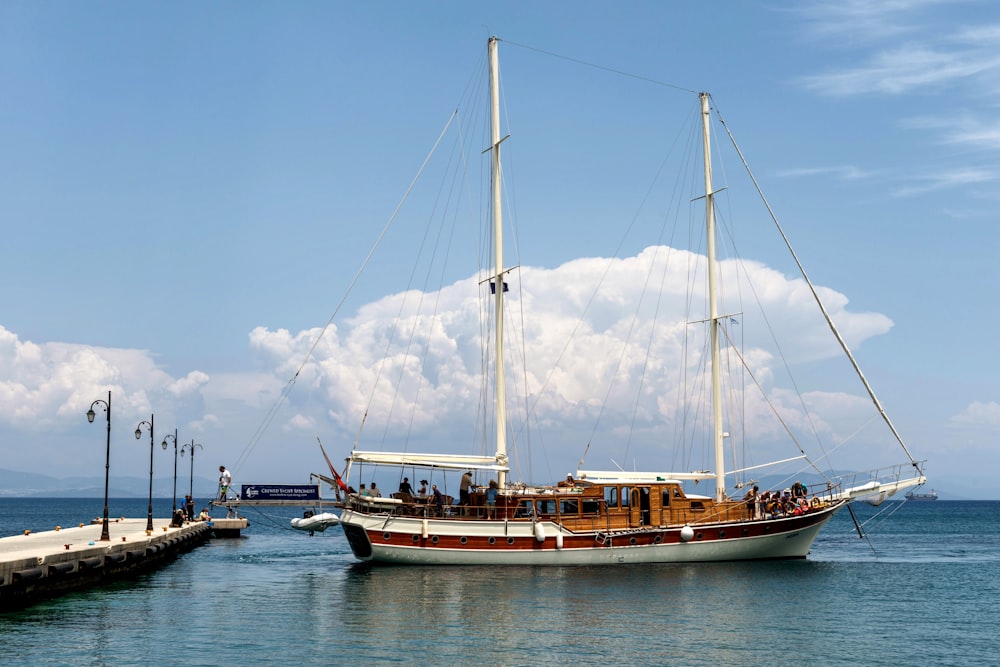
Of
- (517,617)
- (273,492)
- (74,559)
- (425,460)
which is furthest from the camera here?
(273,492)

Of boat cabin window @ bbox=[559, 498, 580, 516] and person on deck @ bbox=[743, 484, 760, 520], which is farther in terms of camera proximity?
person on deck @ bbox=[743, 484, 760, 520]

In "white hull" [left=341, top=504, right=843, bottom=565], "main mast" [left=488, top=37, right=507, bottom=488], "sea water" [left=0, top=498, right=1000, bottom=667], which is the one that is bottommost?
"sea water" [left=0, top=498, right=1000, bottom=667]

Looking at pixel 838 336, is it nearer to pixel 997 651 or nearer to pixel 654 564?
pixel 654 564

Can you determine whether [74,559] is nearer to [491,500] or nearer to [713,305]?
[491,500]

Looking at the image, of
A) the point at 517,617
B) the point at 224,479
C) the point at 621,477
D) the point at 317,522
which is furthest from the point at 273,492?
the point at 517,617

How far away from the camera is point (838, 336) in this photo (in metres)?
52.0

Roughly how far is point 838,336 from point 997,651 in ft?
80.2

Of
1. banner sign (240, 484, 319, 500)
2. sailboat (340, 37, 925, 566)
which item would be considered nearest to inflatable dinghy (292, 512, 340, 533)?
sailboat (340, 37, 925, 566)

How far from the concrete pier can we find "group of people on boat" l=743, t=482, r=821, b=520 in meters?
28.1

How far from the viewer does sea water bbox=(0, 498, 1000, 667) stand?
27109 mm

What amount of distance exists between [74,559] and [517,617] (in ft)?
53.2

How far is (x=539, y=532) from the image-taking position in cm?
4638

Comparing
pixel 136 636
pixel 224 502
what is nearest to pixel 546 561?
pixel 136 636

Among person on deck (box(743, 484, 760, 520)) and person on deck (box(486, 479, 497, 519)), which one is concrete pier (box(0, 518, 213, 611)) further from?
person on deck (box(743, 484, 760, 520))
